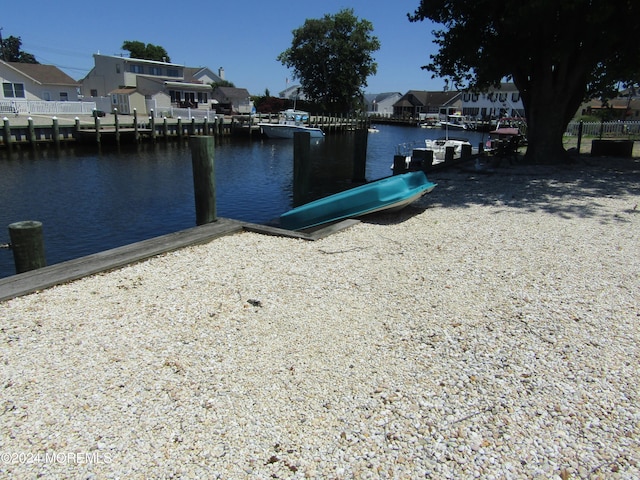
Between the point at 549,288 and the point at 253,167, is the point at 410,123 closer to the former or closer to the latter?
the point at 253,167

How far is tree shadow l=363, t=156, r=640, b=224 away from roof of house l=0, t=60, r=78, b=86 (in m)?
47.6

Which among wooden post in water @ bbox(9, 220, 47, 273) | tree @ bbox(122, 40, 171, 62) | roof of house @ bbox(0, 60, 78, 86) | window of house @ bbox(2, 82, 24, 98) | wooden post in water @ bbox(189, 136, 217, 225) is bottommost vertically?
wooden post in water @ bbox(9, 220, 47, 273)

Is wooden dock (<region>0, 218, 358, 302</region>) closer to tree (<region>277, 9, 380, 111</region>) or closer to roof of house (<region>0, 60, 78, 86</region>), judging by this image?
roof of house (<region>0, 60, 78, 86</region>)

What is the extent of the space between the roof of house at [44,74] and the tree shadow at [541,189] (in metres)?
47.6

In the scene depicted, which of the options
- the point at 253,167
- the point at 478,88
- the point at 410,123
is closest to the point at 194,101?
the point at 253,167

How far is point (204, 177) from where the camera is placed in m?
7.79

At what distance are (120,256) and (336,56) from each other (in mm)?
79420

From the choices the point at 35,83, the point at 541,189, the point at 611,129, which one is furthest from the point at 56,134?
the point at 611,129

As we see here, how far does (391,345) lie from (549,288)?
7.55 feet

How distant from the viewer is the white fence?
36.7 metres

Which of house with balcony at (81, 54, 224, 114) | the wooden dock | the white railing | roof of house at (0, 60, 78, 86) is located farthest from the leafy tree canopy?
the wooden dock

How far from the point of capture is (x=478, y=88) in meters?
18.8

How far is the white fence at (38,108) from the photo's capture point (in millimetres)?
36688

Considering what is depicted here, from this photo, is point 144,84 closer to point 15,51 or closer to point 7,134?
point 7,134
